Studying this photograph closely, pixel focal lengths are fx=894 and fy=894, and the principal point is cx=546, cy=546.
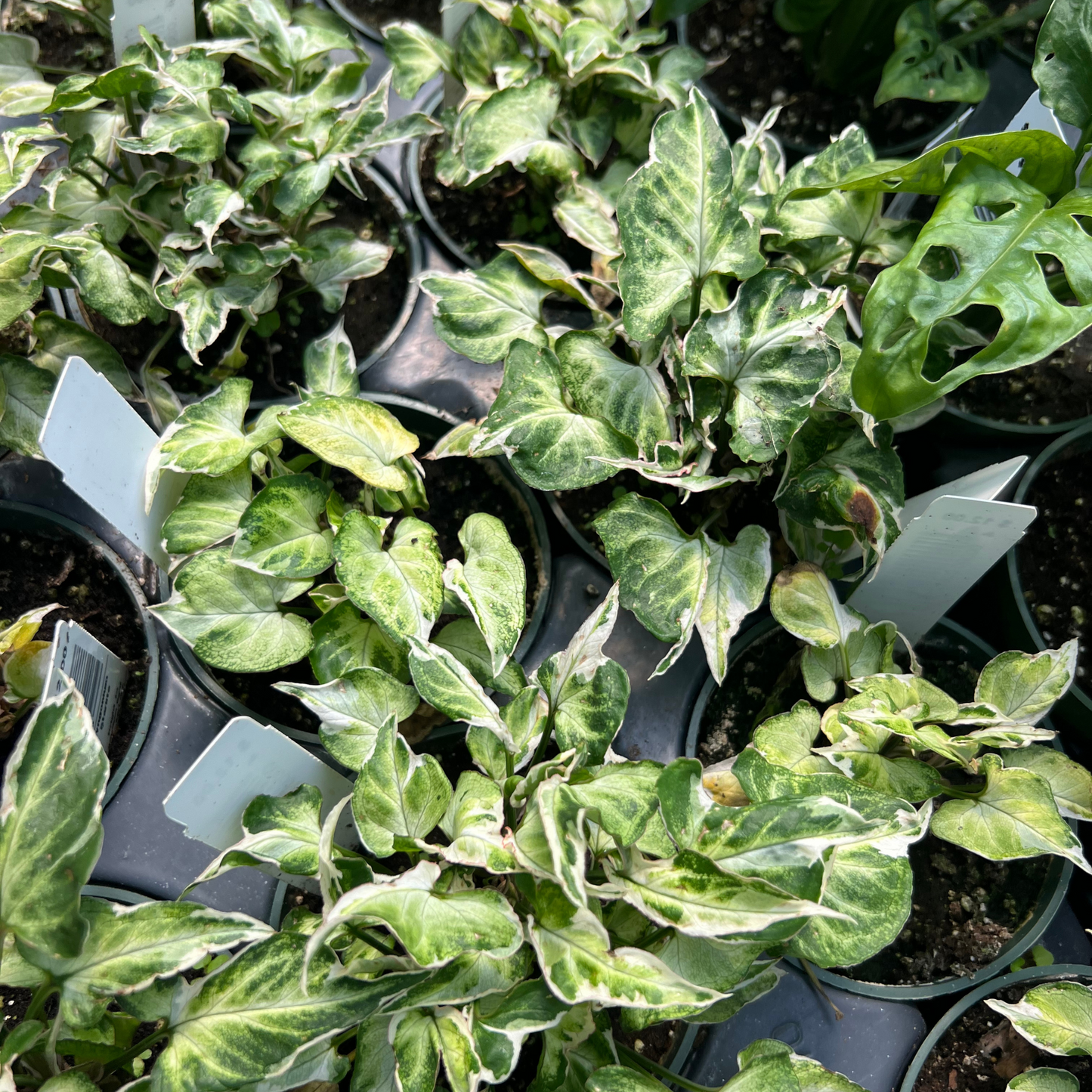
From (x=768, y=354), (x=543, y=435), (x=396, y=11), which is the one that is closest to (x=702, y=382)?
(x=768, y=354)

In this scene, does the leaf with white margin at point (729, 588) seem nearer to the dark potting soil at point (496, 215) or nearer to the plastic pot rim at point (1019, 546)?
the plastic pot rim at point (1019, 546)

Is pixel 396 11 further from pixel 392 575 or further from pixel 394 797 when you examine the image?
pixel 394 797

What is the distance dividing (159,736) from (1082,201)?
45.1 inches

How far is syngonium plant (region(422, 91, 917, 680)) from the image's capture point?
3.04 feet

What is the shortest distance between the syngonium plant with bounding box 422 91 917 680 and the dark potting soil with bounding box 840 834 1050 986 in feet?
1.31

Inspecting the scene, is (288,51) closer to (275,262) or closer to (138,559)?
(275,262)

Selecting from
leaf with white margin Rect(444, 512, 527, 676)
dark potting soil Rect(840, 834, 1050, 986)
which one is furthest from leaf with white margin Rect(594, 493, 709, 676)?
dark potting soil Rect(840, 834, 1050, 986)

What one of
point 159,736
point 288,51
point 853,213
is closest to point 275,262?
point 288,51

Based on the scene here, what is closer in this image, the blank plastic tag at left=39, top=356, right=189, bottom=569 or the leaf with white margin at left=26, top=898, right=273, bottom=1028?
the leaf with white margin at left=26, top=898, right=273, bottom=1028

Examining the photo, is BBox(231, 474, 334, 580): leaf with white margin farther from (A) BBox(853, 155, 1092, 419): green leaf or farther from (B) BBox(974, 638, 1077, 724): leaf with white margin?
(B) BBox(974, 638, 1077, 724): leaf with white margin

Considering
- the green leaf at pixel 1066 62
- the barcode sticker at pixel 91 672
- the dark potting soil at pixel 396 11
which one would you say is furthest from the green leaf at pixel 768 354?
the dark potting soil at pixel 396 11

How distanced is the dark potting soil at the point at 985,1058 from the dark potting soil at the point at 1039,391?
76cm

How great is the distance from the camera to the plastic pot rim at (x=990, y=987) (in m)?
0.94

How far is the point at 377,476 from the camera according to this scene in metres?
0.95
